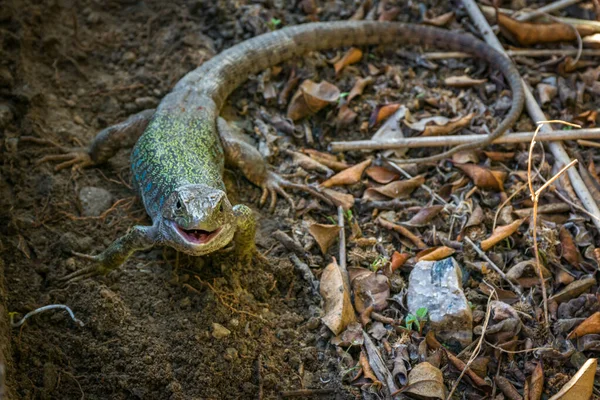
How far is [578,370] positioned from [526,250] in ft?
3.11

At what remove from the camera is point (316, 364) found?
3834 mm

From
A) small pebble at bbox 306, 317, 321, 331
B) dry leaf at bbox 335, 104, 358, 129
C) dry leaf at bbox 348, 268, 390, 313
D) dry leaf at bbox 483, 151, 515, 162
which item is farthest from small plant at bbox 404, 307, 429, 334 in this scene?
dry leaf at bbox 335, 104, 358, 129

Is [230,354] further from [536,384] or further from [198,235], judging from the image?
[536,384]

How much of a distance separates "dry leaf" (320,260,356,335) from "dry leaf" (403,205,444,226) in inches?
30.1

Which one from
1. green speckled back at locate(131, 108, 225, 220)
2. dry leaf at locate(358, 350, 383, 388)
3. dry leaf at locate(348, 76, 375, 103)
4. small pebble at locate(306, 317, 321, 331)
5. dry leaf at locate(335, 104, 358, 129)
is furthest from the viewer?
dry leaf at locate(348, 76, 375, 103)

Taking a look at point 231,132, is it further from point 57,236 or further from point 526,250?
point 526,250

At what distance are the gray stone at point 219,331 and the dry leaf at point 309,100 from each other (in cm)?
220

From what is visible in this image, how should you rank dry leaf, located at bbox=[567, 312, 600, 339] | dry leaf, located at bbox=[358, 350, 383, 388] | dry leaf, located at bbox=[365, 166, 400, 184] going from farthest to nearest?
dry leaf, located at bbox=[365, 166, 400, 184] < dry leaf, located at bbox=[567, 312, 600, 339] < dry leaf, located at bbox=[358, 350, 383, 388]

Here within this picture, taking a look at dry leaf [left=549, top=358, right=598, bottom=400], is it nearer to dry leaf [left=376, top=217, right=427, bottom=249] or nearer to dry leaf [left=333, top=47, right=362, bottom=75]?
dry leaf [left=376, top=217, right=427, bottom=249]

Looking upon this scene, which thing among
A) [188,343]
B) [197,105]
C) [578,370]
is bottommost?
[578,370]

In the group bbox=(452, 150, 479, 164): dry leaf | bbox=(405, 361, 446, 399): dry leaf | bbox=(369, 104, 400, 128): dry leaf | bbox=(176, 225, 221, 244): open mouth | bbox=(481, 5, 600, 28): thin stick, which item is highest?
bbox=(481, 5, 600, 28): thin stick

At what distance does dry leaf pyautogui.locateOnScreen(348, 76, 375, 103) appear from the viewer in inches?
214

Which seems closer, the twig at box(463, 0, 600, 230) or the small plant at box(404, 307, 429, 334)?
the small plant at box(404, 307, 429, 334)

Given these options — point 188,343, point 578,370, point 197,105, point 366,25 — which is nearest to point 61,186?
point 197,105
